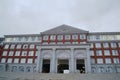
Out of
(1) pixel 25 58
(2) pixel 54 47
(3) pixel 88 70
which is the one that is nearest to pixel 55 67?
(2) pixel 54 47

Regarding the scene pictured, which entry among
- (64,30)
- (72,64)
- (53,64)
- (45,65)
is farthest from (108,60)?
(45,65)

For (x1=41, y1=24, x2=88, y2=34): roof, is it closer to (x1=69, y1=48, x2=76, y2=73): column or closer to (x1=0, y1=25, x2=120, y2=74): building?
(x1=0, y1=25, x2=120, y2=74): building

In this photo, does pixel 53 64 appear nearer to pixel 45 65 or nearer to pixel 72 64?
pixel 72 64

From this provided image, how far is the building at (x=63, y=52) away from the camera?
141 ft

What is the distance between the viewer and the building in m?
42.9

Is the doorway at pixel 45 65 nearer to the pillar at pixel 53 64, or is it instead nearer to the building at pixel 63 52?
the building at pixel 63 52

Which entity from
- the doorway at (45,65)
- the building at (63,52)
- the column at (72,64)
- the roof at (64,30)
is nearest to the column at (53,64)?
the building at (63,52)

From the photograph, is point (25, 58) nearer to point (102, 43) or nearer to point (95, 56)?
point (95, 56)

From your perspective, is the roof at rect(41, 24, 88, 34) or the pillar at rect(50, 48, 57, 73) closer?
the pillar at rect(50, 48, 57, 73)

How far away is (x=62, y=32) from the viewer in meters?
49.2

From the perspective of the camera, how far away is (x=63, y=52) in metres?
44.0

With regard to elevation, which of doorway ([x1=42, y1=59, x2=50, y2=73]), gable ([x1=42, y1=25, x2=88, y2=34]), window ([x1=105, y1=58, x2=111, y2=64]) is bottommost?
doorway ([x1=42, y1=59, x2=50, y2=73])

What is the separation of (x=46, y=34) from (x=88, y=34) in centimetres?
1731

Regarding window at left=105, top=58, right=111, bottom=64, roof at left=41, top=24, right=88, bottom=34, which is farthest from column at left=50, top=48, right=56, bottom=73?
window at left=105, top=58, right=111, bottom=64
